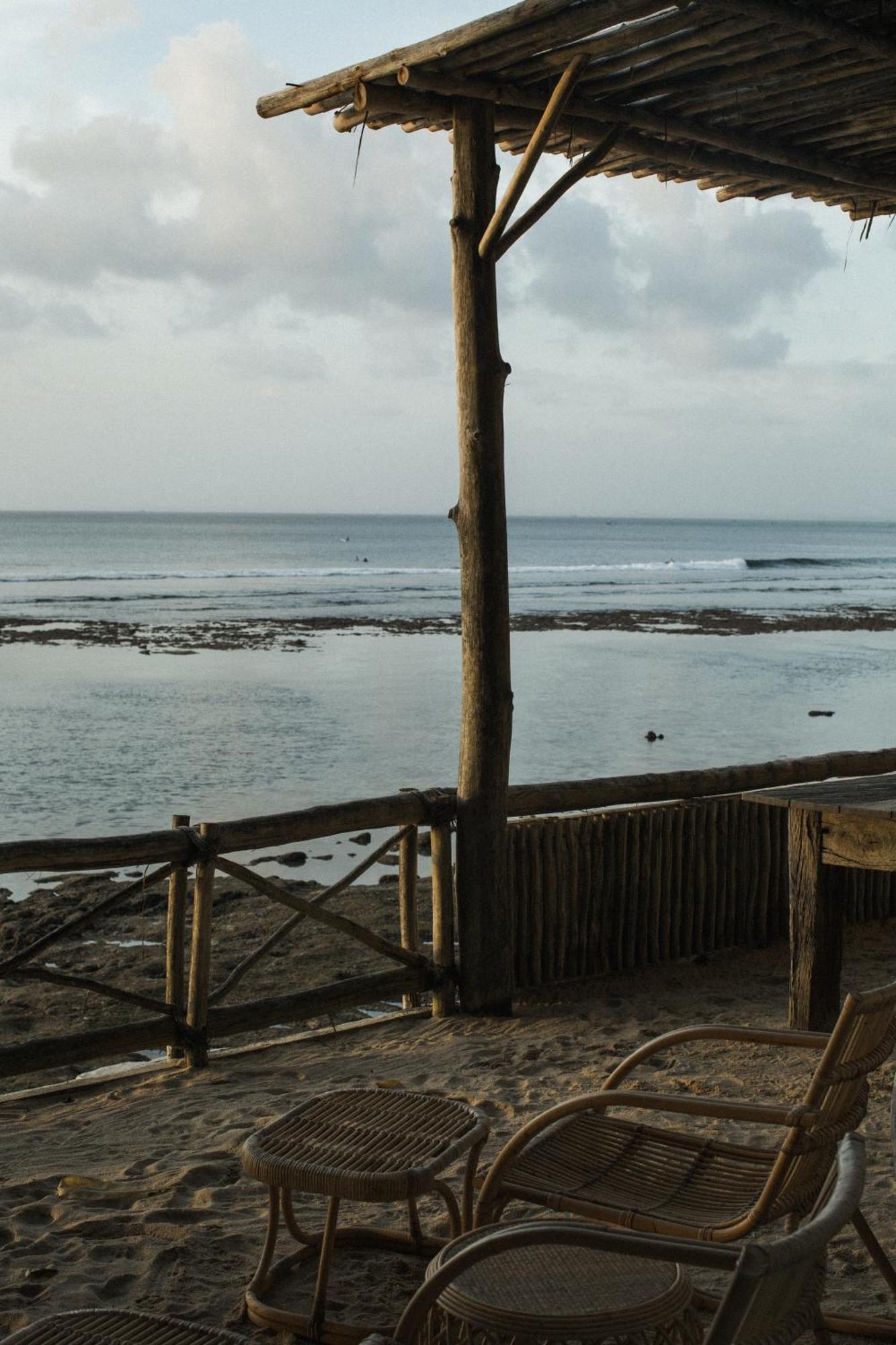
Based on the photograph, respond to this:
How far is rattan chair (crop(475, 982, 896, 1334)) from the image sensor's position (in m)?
2.46

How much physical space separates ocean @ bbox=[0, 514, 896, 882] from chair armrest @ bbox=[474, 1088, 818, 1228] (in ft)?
19.1

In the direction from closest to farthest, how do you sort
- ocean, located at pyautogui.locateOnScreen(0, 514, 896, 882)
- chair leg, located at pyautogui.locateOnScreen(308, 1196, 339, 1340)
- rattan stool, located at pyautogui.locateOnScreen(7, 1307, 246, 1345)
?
rattan stool, located at pyautogui.locateOnScreen(7, 1307, 246, 1345), chair leg, located at pyautogui.locateOnScreen(308, 1196, 339, 1340), ocean, located at pyautogui.locateOnScreen(0, 514, 896, 882)

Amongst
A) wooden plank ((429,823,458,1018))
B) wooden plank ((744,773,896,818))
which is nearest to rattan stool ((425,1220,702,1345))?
wooden plank ((744,773,896,818))

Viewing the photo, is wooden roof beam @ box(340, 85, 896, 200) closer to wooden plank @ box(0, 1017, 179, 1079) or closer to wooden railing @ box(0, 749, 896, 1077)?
wooden railing @ box(0, 749, 896, 1077)

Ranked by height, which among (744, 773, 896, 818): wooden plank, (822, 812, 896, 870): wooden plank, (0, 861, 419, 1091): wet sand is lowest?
(0, 861, 419, 1091): wet sand

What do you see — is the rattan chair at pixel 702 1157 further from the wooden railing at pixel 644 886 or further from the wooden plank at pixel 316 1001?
the wooden railing at pixel 644 886

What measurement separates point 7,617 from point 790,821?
26416mm

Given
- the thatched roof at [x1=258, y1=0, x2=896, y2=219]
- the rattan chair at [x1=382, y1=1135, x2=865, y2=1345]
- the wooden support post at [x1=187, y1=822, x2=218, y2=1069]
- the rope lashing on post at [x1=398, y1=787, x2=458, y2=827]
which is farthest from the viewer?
the rope lashing on post at [x1=398, y1=787, x2=458, y2=827]

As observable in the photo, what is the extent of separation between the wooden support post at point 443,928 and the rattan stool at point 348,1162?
6.97 ft

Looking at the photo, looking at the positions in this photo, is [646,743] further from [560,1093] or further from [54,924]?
[560,1093]

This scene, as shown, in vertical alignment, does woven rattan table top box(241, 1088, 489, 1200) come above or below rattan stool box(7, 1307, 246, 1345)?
below

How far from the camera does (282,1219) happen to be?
3.38 m

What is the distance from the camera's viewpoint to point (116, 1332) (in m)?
2.09

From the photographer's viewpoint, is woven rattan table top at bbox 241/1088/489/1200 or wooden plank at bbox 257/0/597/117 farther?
wooden plank at bbox 257/0/597/117
